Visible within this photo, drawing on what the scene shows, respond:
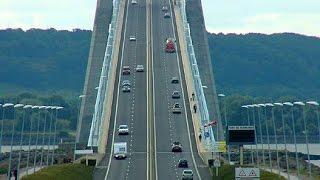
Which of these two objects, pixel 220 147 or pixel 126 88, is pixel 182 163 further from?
pixel 126 88

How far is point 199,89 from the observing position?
13050cm

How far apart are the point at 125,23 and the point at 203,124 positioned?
196 ft

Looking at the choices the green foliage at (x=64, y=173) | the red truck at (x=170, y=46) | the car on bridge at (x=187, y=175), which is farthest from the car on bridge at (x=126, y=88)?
the car on bridge at (x=187, y=175)

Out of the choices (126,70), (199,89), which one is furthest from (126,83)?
(199,89)

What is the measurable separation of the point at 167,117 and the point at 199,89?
1168 cm

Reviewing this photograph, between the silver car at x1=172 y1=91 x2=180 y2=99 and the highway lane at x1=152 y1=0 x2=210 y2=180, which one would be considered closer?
the highway lane at x1=152 y1=0 x2=210 y2=180

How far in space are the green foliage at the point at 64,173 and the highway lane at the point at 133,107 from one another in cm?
201

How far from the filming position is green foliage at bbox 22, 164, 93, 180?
71231 mm

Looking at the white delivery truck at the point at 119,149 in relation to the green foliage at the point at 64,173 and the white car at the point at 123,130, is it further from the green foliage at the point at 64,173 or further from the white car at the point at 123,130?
the white car at the point at 123,130

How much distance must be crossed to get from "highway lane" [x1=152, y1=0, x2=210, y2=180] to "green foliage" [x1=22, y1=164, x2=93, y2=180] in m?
6.00

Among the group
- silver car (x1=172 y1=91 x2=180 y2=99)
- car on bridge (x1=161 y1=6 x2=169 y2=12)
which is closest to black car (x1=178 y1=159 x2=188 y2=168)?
silver car (x1=172 y1=91 x2=180 y2=99)

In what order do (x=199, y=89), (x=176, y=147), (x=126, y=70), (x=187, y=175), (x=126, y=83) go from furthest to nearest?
1. (x=126, y=70)
2. (x=126, y=83)
3. (x=199, y=89)
4. (x=176, y=147)
5. (x=187, y=175)

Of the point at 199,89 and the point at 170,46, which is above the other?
the point at 170,46

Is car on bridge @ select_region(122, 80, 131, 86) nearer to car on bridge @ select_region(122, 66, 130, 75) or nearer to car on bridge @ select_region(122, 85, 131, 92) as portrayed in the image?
car on bridge @ select_region(122, 85, 131, 92)
